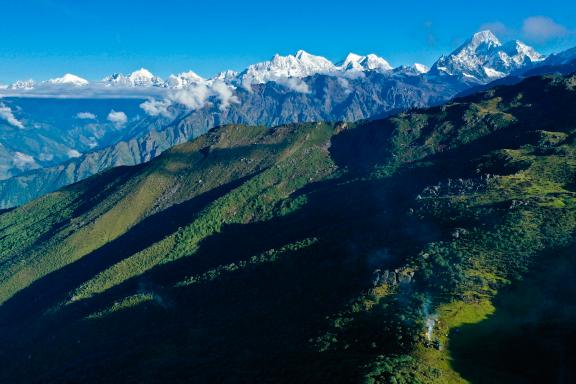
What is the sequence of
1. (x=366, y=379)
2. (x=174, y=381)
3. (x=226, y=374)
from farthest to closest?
(x=174, y=381)
(x=226, y=374)
(x=366, y=379)

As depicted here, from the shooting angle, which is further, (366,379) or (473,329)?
(473,329)

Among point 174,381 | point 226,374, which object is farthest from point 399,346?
point 174,381

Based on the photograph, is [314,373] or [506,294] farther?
[506,294]

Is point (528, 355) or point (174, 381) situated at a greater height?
point (528, 355)

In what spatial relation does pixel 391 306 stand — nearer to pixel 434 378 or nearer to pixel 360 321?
pixel 360 321

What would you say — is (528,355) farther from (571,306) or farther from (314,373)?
(314,373)

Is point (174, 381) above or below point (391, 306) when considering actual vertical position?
below

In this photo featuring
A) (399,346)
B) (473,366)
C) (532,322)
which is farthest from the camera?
(532,322)

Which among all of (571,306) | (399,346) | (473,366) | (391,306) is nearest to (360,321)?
(391,306)

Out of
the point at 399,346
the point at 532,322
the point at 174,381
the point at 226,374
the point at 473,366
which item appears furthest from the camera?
the point at 174,381
